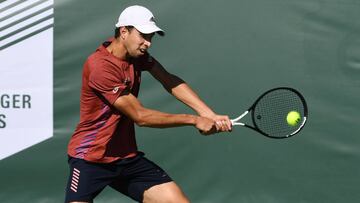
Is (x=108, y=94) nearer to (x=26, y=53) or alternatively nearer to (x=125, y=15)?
(x=125, y=15)

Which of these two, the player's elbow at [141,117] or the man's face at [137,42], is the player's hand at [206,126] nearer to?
the player's elbow at [141,117]

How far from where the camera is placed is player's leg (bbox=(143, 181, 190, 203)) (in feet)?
16.0

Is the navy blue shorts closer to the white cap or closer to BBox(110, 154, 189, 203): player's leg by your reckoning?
BBox(110, 154, 189, 203): player's leg

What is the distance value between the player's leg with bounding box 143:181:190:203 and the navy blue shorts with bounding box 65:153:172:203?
0.03 m

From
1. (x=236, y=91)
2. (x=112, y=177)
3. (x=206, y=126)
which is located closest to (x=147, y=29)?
(x=206, y=126)

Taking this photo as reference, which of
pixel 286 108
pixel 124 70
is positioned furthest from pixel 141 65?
pixel 286 108

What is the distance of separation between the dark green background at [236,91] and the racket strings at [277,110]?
2.08ft

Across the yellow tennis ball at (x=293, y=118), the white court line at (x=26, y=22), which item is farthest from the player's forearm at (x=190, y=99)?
the white court line at (x=26, y=22)

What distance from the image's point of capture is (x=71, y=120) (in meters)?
6.22

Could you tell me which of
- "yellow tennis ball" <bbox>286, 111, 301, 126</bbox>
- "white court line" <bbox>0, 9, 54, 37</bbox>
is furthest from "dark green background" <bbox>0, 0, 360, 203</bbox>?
"yellow tennis ball" <bbox>286, 111, 301, 126</bbox>

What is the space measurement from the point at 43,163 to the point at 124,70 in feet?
5.55

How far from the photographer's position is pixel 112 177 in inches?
194

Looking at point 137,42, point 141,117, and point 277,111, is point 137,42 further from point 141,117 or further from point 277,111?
point 277,111

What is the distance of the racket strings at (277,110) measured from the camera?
539 centimetres
